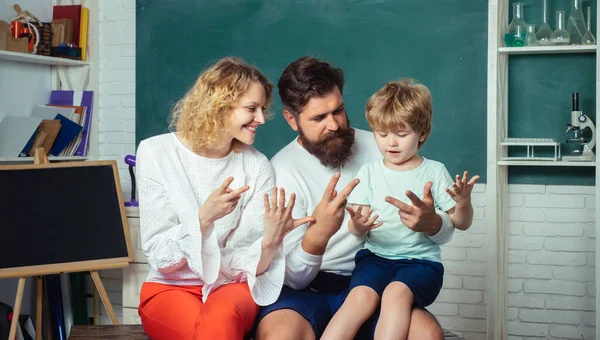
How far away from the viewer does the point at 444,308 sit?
412cm

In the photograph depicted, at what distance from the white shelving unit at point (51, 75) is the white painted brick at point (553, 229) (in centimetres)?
261

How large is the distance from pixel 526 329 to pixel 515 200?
0.67m

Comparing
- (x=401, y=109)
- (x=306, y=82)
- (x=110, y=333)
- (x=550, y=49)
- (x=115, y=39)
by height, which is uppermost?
(x=115, y=39)

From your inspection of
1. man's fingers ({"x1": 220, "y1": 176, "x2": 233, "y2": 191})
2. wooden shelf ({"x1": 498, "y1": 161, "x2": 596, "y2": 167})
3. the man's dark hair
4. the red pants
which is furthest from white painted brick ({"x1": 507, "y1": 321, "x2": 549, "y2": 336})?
man's fingers ({"x1": 220, "y1": 176, "x2": 233, "y2": 191})

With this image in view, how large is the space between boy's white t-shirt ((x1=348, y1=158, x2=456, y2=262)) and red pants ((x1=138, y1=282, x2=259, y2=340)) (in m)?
0.45

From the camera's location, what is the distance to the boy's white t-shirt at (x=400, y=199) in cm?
239

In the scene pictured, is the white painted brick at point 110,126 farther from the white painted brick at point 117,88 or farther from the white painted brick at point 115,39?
the white painted brick at point 115,39

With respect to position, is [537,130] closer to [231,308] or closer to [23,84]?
[231,308]

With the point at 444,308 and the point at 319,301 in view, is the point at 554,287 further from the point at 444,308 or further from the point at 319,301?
the point at 319,301

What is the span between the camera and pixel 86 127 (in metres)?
4.73

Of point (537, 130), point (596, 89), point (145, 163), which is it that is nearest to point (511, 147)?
point (537, 130)

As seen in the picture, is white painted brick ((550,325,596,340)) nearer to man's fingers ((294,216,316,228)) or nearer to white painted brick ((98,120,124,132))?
man's fingers ((294,216,316,228))

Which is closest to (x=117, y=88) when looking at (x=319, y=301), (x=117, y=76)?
(x=117, y=76)

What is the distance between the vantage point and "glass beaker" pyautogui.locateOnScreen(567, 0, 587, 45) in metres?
3.69
